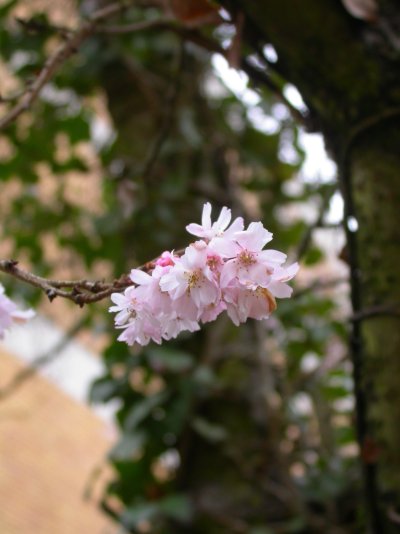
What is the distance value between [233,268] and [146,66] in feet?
4.33

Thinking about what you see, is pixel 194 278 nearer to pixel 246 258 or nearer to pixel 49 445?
pixel 246 258

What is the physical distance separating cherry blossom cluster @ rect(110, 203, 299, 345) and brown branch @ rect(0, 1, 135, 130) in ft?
0.83

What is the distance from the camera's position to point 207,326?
52.7 inches

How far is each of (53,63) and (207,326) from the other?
779 millimetres

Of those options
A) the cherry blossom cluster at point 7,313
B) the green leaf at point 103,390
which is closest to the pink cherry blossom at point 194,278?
the cherry blossom cluster at point 7,313

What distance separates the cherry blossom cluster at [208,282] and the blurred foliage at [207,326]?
21.3 inches

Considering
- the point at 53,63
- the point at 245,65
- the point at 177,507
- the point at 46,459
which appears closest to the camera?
the point at 53,63

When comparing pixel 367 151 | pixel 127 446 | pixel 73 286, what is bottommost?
pixel 127 446

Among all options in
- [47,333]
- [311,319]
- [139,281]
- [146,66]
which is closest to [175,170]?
[146,66]

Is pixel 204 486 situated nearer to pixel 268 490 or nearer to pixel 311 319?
pixel 268 490

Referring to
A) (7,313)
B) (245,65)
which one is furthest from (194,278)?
(245,65)

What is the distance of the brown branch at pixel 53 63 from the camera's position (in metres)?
0.58

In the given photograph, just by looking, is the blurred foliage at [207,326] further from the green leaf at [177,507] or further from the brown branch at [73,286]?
the brown branch at [73,286]

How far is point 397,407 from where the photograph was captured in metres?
0.71
